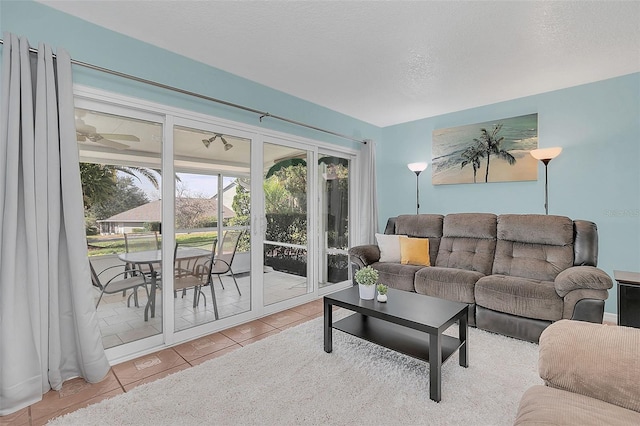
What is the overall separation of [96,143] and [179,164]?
628 millimetres

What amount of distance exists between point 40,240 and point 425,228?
3.78 meters

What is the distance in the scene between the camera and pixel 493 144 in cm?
394

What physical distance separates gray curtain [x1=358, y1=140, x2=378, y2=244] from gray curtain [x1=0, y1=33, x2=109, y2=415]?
334cm

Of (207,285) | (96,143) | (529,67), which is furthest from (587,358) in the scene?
(96,143)

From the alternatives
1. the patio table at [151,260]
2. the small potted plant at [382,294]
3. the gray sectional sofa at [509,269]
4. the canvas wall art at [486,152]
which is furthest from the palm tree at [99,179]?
the canvas wall art at [486,152]

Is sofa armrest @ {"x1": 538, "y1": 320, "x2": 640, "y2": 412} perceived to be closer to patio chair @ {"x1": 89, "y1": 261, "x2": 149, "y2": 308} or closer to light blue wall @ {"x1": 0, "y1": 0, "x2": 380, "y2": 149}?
light blue wall @ {"x1": 0, "y1": 0, "x2": 380, "y2": 149}

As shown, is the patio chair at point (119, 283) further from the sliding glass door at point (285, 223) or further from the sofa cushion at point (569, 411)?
the sofa cushion at point (569, 411)

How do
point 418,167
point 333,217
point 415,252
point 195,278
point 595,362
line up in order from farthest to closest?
point 333,217, point 418,167, point 415,252, point 195,278, point 595,362

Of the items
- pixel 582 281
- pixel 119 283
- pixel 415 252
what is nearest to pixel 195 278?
pixel 119 283

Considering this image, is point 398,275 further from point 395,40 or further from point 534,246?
point 395,40

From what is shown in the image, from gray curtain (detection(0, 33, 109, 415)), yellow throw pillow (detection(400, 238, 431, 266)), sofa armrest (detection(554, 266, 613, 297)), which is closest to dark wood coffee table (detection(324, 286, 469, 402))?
sofa armrest (detection(554, 266, 613, 297))

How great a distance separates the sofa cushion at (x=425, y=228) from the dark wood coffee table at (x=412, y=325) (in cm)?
149

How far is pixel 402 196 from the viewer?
15.8 feet

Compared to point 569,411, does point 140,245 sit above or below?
above
